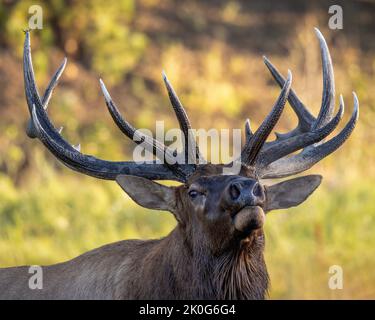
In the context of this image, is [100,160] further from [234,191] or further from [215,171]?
[234,191]

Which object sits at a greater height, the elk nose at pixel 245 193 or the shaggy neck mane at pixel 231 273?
the elk nose at pixel 245 193

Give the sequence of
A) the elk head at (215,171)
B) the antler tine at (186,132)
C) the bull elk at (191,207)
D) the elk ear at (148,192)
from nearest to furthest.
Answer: the elk head at (215,171), the bull elk at (191,207), the antler tine at (186,132), the elk ear at (148,192)

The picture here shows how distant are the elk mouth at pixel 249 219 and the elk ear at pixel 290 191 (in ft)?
2.64

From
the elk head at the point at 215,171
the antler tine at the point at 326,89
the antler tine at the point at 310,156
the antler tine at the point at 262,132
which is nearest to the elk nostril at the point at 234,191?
the elk head at the point at 215,171

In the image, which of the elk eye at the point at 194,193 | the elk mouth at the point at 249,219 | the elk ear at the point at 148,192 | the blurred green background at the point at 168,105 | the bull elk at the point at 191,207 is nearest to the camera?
the elk mouth at the point at 249,219

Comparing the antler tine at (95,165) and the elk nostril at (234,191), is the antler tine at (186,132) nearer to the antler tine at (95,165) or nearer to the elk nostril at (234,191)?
the antler tine at (95,165)

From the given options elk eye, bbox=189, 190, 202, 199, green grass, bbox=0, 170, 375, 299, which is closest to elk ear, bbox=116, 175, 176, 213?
elk eye, bbox=189, 190, 202, 199

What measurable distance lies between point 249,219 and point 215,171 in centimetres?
59

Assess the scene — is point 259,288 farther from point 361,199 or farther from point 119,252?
point 361,199

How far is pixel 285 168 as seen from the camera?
633cm

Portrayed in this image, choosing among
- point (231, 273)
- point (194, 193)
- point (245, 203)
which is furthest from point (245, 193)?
point (231, 273)

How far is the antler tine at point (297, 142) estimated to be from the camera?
Result: 611cm

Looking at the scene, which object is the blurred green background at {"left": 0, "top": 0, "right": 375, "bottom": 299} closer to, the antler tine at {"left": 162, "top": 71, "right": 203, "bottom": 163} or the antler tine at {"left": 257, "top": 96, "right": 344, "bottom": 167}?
the antler tine at {"left": 257, "top": 96, "right": 344, "bottom": 167}

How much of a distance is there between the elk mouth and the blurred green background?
4631 mm
